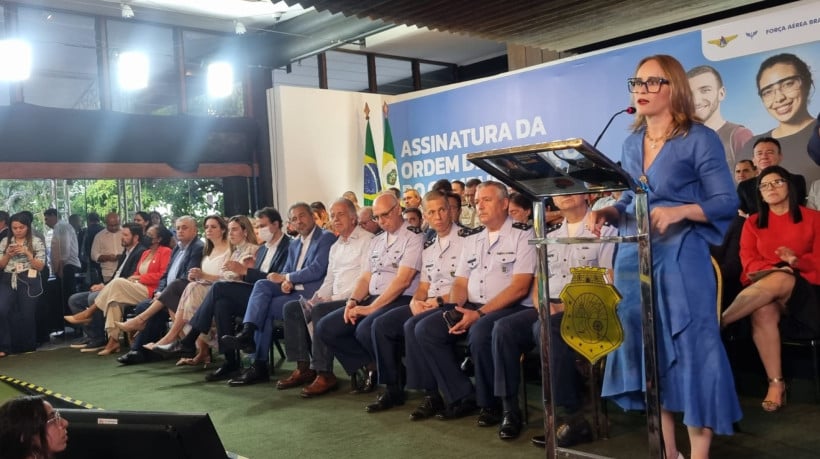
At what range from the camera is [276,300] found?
18.4ft

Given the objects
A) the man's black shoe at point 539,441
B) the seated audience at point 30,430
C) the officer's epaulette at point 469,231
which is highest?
the officer's epaulette at point 469,231

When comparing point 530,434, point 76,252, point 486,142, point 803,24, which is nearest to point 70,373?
point 76,252

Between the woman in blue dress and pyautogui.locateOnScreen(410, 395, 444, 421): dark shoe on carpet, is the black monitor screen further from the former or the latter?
pyautogui.locateOnScreen(410, 395, 444, 421): dark shoe on carpet

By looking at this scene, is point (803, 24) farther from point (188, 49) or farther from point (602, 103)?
point (188, 49)

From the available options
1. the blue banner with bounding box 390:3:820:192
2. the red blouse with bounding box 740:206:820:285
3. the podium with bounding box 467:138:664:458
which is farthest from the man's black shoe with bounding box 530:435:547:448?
the blue banner with bounding box 390:3:820:192

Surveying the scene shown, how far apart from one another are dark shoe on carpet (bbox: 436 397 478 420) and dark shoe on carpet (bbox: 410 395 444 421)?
5 cm

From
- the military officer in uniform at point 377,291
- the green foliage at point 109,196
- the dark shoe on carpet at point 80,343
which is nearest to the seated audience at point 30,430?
the military officer in uniform at point 377,291

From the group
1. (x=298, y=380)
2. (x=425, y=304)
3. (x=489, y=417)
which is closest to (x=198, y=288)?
(x=298, y=380)

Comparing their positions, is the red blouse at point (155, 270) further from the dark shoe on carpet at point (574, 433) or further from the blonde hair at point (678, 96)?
the blonde hair at point (678, 96)

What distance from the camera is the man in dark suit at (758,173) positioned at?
4.91 m

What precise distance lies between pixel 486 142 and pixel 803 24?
3673mm

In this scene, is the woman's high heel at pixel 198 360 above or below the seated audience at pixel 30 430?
below

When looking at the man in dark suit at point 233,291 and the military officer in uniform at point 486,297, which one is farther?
the man in dark suit at point 233,291

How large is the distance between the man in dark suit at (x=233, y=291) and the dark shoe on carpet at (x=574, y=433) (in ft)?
11.7
